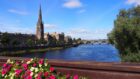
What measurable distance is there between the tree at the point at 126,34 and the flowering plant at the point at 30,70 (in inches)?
652

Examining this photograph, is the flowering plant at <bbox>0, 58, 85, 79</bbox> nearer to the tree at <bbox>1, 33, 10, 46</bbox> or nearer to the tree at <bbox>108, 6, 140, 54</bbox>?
the tree at <bbox>108, 6, 140, 54</bbox>

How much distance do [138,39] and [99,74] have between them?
17731 mm

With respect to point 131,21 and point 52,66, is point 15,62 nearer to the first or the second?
point 52,66

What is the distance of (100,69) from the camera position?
389 centimetres

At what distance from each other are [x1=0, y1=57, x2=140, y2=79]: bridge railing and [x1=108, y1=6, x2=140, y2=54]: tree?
16960 mm

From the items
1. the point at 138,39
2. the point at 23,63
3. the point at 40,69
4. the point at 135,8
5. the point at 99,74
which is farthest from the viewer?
the point at 135,8

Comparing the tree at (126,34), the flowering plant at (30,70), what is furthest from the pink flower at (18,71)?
the tree at (126,34)

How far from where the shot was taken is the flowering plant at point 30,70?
427cm

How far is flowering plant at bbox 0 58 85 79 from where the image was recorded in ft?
14.0

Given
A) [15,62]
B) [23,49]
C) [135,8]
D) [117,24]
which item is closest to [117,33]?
[117,24]

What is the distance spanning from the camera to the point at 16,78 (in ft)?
15.5

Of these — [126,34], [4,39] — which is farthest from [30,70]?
[4,39]

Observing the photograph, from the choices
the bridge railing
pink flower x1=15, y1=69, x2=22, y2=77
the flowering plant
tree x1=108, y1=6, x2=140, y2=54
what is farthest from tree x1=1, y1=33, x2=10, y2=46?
the bridge railing

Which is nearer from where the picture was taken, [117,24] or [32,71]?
[32,71]
